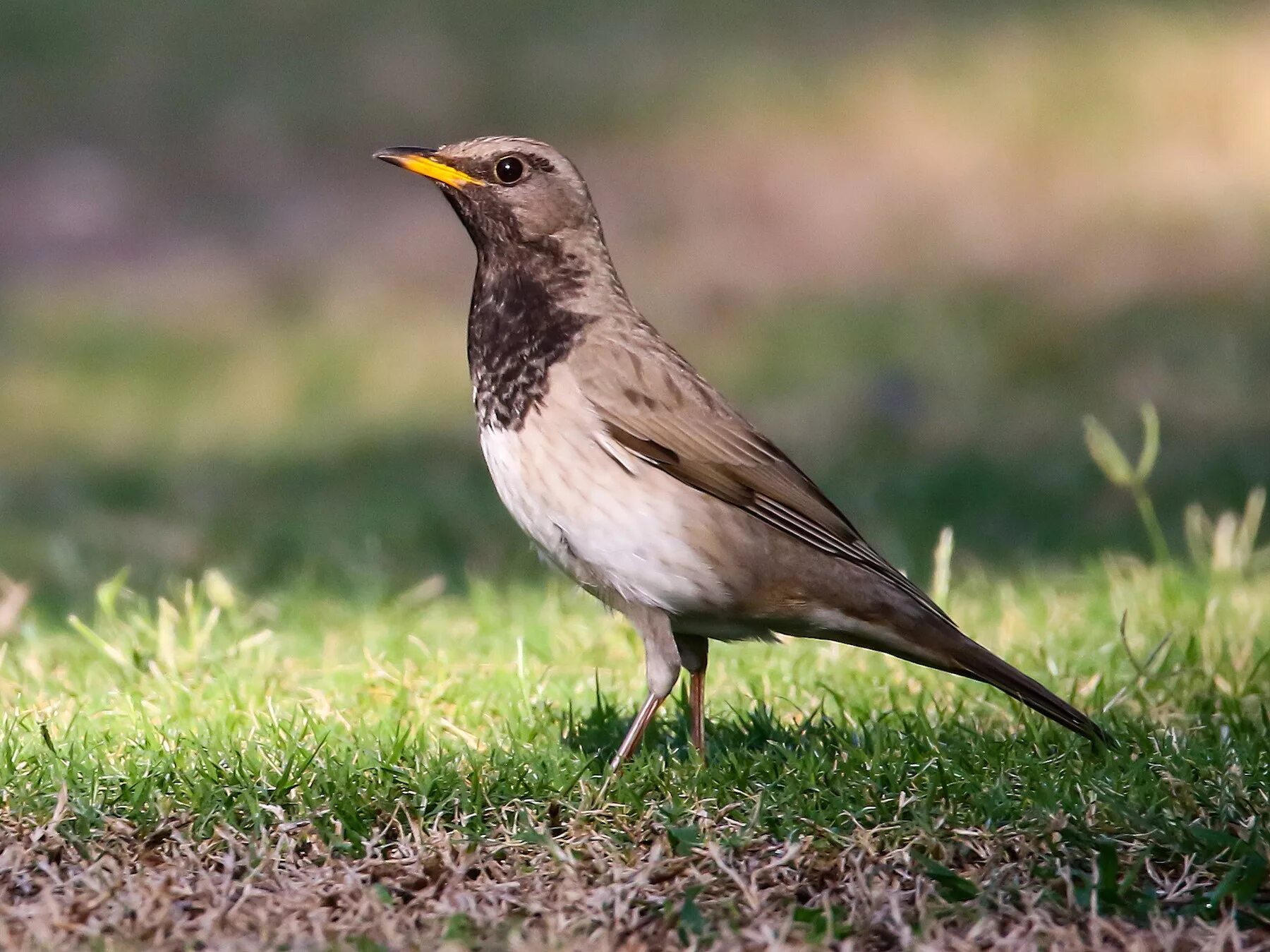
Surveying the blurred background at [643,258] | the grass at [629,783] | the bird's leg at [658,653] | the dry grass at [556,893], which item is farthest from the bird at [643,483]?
the blurred background at [643,258]

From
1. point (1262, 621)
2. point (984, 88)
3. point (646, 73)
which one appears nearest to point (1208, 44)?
point (984, 88)

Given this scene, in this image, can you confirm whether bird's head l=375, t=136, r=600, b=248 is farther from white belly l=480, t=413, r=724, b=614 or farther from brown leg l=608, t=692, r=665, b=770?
brown leg l=608, t=692, r=665, b=770

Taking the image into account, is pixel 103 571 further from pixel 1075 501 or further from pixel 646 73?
pixel 646 73

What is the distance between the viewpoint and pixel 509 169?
20.1 feet

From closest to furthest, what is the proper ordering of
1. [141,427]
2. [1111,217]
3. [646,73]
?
[141,427] < [1111,217] < [646,73]

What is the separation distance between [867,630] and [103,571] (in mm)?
4642

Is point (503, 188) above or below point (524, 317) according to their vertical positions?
above

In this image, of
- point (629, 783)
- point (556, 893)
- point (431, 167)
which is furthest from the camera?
point (431, 167)

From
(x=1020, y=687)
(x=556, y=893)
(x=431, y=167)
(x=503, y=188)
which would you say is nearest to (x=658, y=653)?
(x=1020, y=687)

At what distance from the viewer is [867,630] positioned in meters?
5.70

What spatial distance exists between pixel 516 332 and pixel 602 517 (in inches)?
29.1

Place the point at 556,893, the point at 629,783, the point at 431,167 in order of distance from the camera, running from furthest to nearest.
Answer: the point at 431,167
the point at 629,783
the point at 556,893

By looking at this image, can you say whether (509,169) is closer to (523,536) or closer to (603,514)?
(603,514)

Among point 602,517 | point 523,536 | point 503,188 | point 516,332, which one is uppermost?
point 503,188
